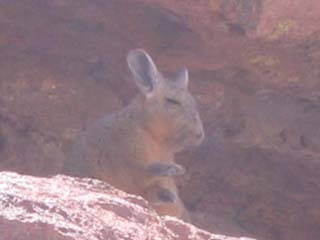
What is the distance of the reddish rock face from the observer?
6.25m

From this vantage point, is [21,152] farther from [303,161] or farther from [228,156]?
[303,161]

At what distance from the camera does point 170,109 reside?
645 cm

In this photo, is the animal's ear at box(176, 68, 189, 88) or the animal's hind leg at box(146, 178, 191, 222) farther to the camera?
the animal's ear at box(176, 68, 189, 88)

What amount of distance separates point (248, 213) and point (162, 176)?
116cm

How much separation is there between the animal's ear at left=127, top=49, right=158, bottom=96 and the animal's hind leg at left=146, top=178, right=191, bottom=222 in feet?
2.23

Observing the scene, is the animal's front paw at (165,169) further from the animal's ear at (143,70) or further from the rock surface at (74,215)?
the rock surface at (74,215)

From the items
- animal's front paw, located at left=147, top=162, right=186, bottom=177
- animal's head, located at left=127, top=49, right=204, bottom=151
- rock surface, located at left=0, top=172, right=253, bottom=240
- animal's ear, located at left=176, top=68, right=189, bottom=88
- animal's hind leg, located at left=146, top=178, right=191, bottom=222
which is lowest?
animal's hind leg, located at left=146, top=178, right=191, bottom=222

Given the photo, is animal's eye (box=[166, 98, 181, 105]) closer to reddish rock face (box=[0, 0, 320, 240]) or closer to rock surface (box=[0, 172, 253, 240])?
reddish rock face (box=[0, 0, 320, 240])

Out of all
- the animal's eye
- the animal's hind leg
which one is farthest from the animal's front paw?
the animal's eye

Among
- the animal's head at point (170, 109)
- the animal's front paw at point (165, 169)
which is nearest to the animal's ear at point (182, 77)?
the animal's head at point (170, 109)

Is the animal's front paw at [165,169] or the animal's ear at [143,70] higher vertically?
the animal's ear at [143,70]

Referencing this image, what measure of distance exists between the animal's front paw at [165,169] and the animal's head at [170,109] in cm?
38

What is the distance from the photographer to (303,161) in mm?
6633

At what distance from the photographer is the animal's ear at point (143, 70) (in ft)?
20.2
